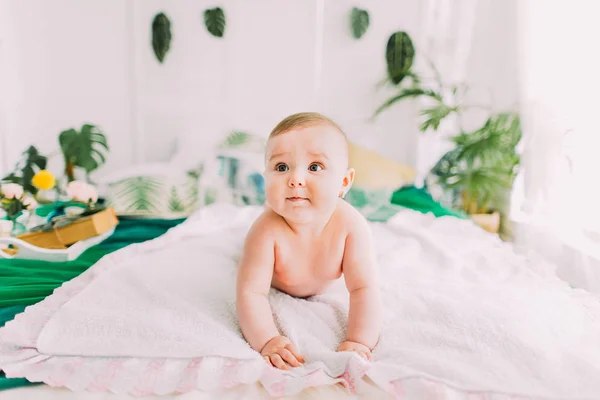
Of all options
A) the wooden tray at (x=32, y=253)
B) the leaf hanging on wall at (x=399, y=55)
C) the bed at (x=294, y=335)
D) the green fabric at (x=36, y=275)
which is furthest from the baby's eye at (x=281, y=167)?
the leaf hanging on wall at (x=399, y=55)

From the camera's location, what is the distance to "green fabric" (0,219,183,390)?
1103 mm

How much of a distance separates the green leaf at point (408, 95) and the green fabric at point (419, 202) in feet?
1.62

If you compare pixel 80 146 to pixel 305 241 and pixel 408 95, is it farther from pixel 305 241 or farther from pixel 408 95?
pixel 305 241

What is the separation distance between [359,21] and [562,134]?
5.16ft

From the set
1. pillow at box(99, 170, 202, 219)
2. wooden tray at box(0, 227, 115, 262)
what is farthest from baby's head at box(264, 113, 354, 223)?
pillow at box(99, 170, 202, 219)

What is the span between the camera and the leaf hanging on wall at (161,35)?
2.80 m

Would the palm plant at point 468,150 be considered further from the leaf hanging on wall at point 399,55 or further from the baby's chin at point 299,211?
the baby's chin at point 299,211

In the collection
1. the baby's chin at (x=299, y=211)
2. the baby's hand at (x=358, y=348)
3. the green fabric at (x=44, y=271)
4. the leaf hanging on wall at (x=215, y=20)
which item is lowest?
the green fabric at (x=44, y=271)

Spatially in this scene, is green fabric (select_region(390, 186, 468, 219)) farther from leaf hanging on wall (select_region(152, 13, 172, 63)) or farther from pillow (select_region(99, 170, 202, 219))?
leaf hanging on wall (select_region(152, 13, 172, 63))

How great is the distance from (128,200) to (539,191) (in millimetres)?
1725

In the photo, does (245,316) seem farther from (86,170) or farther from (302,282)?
(86,170)

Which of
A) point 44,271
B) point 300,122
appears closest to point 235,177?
point 44,271

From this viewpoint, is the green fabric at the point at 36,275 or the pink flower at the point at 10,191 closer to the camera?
the green fabric at the point at 36,275

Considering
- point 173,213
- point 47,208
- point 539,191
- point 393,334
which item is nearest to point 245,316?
point 393,334
